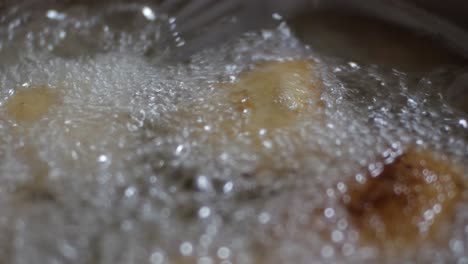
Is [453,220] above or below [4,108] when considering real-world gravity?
below

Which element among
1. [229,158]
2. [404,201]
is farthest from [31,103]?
[404,201]

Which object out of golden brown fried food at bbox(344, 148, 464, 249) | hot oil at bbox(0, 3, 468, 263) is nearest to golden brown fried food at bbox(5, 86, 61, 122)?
hot oil at bbox(0, 3, 468, 263)

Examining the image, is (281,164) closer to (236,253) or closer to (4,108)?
(236,253)

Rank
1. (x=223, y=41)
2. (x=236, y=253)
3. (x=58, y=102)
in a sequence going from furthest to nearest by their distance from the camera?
(x=223, y=41), (x=58, y=102), (x=236, y=253)

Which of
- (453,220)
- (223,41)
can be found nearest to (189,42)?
(223,41)

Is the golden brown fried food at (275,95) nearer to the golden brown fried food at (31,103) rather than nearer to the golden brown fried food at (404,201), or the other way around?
the golden brown fried food at (404,201)

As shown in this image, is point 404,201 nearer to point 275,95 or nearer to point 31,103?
point 275,95

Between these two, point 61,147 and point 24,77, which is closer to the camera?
point 61,147

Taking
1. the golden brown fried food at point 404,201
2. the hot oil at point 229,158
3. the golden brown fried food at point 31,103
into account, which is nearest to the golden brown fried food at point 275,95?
the hot oil at point 229,158

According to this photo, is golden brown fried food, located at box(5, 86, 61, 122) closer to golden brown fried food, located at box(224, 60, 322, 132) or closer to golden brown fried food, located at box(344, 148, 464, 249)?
golden brown fried food, located at box(224, 60, 322, 132)
